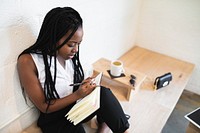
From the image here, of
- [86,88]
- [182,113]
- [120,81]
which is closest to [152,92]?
[120,81]

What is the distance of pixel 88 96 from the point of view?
80 centimetres

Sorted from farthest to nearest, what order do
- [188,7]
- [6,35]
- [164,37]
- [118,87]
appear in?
1. [164,37]
2. [188,7]
3. [118,87]
4. [6,35]

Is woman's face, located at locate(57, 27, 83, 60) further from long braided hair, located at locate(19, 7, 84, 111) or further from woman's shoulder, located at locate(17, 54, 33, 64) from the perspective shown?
woman's shoulder, located at locate(17, 54, 33, 64)

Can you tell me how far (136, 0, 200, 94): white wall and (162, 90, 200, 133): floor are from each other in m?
0.07

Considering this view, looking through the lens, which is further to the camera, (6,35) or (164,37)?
(164,37)

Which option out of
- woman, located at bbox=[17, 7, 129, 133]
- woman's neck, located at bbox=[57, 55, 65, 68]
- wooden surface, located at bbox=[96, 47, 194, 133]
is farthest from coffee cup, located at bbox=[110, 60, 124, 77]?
woman's neck, located at bbox=[57, 55, 65, 68]

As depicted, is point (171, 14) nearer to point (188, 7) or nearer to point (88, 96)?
point (188, 7)

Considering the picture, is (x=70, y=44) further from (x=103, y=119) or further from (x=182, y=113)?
(x=182, y=113)

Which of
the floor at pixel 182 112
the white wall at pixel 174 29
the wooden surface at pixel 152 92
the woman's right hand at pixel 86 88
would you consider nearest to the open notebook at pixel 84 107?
the woman's right hand at pixel 86 88

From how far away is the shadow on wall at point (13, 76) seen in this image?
0.77 metres

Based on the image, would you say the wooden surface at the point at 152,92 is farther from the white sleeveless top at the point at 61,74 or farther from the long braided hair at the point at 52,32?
the long braided hair at the point at 52,32

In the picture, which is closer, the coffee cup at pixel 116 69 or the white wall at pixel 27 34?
the white wall at pixel 27 34

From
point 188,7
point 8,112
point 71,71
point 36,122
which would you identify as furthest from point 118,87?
point 188,7

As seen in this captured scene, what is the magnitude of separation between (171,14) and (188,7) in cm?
13
